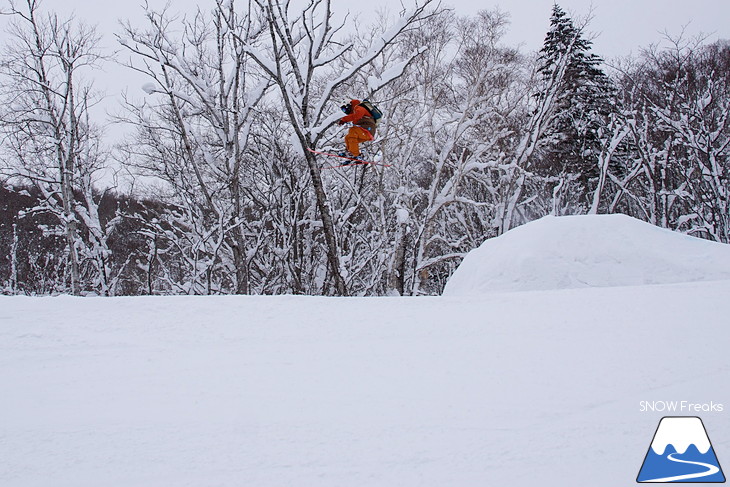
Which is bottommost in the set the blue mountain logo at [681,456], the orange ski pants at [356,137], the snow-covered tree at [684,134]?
the blue mountain logo at [681,456]

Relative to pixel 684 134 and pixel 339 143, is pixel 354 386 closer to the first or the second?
pixel 339 143

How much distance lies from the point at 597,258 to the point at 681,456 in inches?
195

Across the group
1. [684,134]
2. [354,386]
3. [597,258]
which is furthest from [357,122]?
[684,134]

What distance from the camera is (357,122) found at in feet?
28.6

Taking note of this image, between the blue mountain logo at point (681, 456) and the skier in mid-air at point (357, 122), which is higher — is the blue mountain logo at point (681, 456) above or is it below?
below

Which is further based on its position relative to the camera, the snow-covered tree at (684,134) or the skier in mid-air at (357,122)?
the snow-covered tree at (684,134)

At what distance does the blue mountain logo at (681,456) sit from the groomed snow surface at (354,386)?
0.24 feet

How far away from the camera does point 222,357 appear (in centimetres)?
407

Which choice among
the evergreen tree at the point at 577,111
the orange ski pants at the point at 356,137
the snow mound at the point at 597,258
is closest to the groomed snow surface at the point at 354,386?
the snow mound at the point at 597,258

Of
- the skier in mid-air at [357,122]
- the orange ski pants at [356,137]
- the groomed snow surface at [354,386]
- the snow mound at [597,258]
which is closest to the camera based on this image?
the groomed snow surface at [354,386]

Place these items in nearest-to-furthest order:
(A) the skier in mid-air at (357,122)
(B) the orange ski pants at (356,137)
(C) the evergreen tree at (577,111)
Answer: (A) the skier in mid-air at (357,122)
(B) the orange ski pants at (356,137)
(C) the evergreen tree at (577,111)

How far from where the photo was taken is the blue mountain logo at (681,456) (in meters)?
2.34

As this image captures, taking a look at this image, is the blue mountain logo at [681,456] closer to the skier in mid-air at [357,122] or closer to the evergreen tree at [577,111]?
the skier in mid-air at [357,122]

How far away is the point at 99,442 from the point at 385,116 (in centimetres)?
1447
